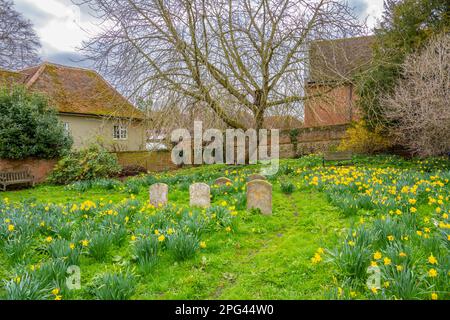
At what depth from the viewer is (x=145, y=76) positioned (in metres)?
11.3

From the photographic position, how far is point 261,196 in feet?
22.1

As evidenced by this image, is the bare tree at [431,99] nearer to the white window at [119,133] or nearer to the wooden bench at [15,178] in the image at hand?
the wooden bench at [15,178]

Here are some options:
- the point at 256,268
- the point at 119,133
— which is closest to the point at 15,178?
the point at 119,133

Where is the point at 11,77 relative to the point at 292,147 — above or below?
above

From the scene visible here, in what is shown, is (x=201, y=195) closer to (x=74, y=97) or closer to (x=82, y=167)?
(x=82, y=167)

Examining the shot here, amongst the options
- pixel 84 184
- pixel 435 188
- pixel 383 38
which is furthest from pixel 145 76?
pixel 383 38

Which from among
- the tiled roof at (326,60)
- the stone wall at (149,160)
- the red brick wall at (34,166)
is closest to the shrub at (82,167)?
the red brick wall at (34,166)

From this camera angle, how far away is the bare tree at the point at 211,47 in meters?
10.6

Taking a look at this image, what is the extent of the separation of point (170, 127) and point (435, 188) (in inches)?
345

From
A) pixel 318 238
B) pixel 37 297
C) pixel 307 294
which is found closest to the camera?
pixel 37 297

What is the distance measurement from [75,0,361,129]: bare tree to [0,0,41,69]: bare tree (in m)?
17.2

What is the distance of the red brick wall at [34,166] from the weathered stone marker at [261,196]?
13.1m

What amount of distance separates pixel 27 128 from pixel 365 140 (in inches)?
714
